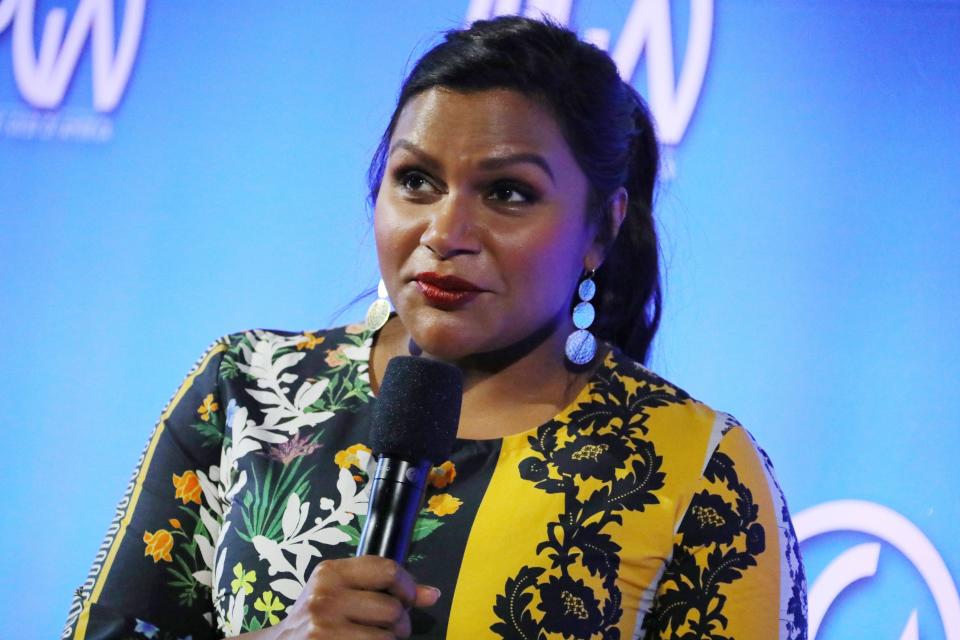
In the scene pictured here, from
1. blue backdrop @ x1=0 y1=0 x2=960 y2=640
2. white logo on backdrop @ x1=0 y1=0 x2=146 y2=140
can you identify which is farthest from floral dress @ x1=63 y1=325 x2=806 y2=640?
white logo on backdrop @ x1=0 y1=0 x2=146 y2=140

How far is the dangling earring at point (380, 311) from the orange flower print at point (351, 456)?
201mm

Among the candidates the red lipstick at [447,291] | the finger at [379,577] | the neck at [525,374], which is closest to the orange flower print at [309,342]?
the neck at [525,374]

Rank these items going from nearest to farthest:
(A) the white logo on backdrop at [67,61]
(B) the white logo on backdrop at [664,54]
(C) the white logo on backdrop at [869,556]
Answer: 1. (C) the white logo on backdrop at [869,556]
2. (B) the white logo on backdrop at [664,54]
3. (A) the white logo on backdrop at [67,61]

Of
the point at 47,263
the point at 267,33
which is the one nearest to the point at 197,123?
the point at 267,33

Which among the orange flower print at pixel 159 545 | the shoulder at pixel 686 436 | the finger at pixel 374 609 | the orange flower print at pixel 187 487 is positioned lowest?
the orange flower print at pixel 159 545

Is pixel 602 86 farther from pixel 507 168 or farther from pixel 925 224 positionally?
pixel 925 224

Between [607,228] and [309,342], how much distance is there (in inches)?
17.9

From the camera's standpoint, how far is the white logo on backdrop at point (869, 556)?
210cm

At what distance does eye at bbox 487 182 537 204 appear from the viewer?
1503mm

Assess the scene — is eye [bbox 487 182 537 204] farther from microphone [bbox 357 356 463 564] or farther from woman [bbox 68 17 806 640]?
microphone [bbox 357 356 463 564]

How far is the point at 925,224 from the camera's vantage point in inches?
86.6

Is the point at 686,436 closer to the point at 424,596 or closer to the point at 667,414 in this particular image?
the point at 667,414

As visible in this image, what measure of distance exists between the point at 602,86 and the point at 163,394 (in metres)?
1.33

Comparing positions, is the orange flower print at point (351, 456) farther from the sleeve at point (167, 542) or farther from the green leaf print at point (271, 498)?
the sleeve at point (167, 542)
